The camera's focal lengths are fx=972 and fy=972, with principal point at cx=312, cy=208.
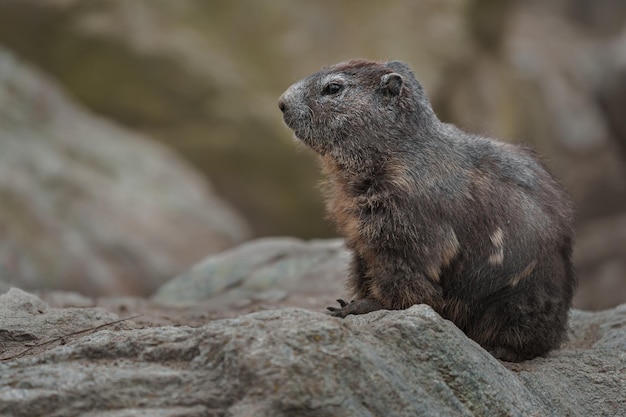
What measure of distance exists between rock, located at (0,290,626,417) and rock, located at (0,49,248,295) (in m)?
7.30

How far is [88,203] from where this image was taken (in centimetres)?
1438

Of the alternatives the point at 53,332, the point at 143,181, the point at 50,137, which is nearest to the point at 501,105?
the point at 143,181

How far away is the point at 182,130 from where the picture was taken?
18172 mm

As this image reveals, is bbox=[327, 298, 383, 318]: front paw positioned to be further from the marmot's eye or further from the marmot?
the marmot's eye

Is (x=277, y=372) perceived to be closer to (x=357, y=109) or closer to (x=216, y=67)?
(x=357, y=109)

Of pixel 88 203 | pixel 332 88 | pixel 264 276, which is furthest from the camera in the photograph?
pixel 88 203

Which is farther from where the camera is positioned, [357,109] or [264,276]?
[264,276]

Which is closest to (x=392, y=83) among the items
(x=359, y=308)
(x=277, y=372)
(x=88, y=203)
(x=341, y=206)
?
(x=341, y=206)

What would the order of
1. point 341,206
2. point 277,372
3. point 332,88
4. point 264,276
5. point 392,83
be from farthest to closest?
point 264,276 < point 332,88 < point 392,83 < point 341,206 < point 277,372

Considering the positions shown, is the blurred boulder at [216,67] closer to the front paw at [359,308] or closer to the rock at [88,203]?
the rock at [88,203]

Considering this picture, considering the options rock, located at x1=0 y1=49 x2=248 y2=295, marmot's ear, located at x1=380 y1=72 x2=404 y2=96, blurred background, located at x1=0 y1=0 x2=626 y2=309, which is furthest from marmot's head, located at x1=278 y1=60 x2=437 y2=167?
blurred background, located at x1=0 y1=0 x2=626 y2=309

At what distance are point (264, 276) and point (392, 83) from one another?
3.69 metres

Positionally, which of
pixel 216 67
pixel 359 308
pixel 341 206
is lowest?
pixel 359 308

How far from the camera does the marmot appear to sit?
21.9 feet
